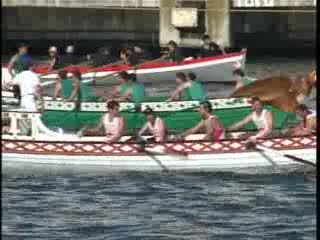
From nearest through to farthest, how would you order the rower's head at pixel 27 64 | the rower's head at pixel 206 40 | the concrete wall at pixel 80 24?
the rower's head at pixel 27 64 < the rower's head at pixel 206 40 < the concrete wall at pixel 80 24

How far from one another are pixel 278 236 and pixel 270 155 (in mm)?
5137

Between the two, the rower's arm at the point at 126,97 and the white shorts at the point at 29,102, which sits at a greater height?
the white shorts at the point at 29,102

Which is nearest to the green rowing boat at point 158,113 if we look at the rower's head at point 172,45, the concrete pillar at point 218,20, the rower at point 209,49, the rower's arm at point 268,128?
the rower's arm at point 268,128

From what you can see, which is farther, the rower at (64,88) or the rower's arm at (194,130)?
the rower at (64,88)

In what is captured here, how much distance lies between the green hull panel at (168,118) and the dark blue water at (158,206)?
1228 millimetres

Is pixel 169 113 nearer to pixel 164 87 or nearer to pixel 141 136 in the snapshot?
pixel 141 136

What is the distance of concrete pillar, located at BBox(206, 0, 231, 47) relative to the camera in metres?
41.2

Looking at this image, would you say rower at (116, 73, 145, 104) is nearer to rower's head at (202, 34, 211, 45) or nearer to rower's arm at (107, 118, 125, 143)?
rower's arm at (107, 118, 125, 143)

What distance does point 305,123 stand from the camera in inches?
861

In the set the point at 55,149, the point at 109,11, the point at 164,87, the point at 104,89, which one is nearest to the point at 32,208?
the point at 55,149

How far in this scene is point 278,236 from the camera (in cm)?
1722

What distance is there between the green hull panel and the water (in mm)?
1236

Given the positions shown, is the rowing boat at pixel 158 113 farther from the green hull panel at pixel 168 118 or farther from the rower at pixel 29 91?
the rower at pixel 29 91

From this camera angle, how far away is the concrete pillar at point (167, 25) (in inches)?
1647
